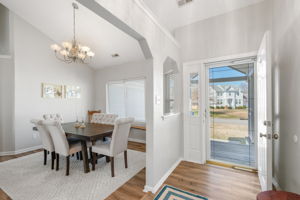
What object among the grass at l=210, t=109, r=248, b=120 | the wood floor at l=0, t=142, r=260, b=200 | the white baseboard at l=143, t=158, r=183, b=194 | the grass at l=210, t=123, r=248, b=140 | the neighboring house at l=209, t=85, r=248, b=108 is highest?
the neighboring house at l=209, t=85, r=248, b=108

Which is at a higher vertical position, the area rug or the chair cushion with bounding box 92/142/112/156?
the chair cushion with bounding box 92/142/112/156

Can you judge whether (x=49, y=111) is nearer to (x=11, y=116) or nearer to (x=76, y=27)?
(x=11, y=116)

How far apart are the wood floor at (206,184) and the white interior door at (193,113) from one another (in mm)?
316

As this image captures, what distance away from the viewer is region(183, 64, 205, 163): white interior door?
2.81 m

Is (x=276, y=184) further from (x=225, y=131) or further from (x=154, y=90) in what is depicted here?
(x=154, y=90)

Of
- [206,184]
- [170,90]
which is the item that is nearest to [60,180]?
[206,184]

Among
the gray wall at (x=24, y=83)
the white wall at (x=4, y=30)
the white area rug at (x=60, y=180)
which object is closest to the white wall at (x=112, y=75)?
the gray wall at (x=24, y=83)

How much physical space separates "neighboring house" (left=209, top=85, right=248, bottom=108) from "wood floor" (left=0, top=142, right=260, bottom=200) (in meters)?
1.33

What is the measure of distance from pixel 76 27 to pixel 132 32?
2.75 meters

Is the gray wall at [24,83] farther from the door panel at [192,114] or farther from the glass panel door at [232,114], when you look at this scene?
the glass panel door at [232,114]

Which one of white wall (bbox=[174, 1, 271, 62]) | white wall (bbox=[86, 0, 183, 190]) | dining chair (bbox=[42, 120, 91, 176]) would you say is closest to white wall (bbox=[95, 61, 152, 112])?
white wall (bbox=[174, 1, 271, 62])

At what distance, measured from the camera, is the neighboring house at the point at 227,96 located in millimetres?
2797

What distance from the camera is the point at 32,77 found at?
12.0ft

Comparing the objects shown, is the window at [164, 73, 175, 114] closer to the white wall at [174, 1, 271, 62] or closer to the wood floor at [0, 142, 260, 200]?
the white wall at [174, 1, 271, 62]
